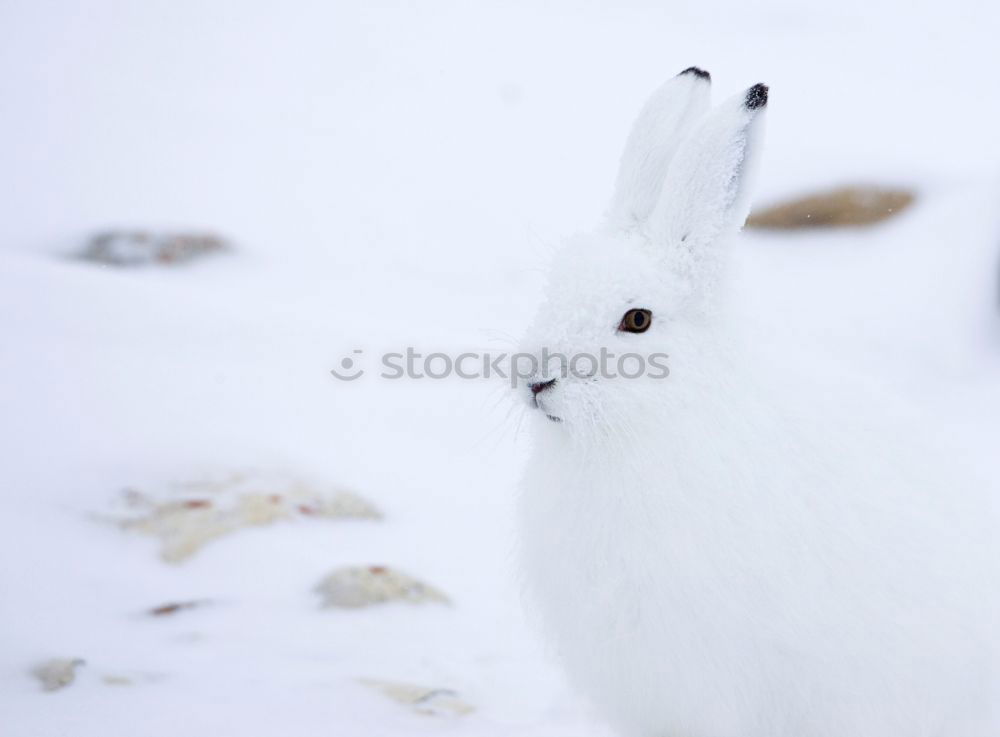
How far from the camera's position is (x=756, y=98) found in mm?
1878

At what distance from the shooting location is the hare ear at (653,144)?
6.88ft

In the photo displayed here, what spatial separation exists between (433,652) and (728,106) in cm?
189

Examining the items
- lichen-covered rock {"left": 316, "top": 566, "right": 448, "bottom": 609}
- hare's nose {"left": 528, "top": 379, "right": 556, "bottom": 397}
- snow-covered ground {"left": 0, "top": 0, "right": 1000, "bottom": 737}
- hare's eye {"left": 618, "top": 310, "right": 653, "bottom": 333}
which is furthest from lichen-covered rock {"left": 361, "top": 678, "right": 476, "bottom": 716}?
hare's eye {"left": 618, "top": 310, "right": 653, "bottom": 333}

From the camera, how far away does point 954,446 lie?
221cm

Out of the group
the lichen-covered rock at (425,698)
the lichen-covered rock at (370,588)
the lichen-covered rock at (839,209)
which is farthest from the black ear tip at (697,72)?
the lichen-covered rock at (839,209)

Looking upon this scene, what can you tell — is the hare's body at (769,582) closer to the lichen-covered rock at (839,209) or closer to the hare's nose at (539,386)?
the hare's nose at (539,386)

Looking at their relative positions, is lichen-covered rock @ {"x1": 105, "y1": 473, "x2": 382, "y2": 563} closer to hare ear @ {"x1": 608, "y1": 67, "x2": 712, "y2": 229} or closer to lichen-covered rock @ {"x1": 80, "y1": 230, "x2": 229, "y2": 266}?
hare ear @ {"x1": 608, "y1": 67, "x2": 712, "y2": 229}

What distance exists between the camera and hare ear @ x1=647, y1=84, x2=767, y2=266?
6.22 feet

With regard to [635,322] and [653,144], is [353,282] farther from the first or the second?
[635,322]

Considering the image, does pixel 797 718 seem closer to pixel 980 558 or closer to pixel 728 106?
pixel 980 558

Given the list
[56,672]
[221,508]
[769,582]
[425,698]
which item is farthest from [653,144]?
[221,508]

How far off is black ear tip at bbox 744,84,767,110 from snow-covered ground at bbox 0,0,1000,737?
1.49 ft

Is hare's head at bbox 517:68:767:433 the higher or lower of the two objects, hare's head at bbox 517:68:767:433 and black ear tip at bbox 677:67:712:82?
the lower

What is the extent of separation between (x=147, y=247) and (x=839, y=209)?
4643 mm
